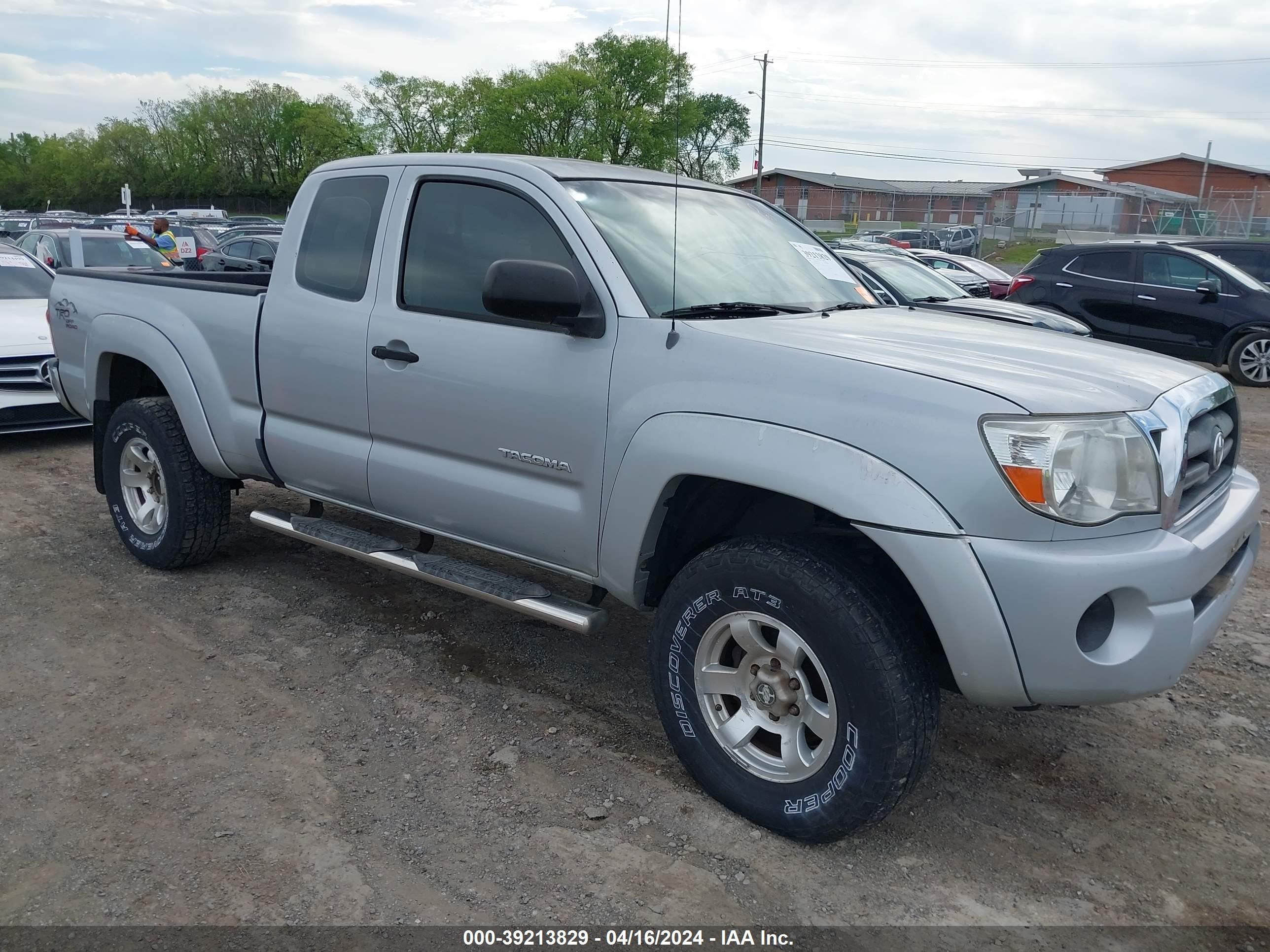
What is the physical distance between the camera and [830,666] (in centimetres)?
278

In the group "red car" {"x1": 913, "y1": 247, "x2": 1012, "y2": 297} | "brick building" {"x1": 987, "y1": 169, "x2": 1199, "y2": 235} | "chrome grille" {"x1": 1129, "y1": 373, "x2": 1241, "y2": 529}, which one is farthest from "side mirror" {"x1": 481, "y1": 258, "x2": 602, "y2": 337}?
"brick building" {"x1": 987, "y1": 169, "x2": 1199, "y2": 235}

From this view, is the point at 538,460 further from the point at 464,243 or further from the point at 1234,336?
the point at 1234,336

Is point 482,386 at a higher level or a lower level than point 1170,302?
lower

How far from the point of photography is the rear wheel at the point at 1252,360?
1204 cm

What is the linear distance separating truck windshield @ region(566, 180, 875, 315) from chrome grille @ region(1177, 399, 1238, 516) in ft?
4.34

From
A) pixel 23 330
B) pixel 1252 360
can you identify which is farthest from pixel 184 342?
pixel 1252 360

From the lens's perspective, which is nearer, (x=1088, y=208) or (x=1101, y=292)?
(x=1101, y=292)

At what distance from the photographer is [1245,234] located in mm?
31375

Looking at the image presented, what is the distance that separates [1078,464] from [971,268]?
63.1ft

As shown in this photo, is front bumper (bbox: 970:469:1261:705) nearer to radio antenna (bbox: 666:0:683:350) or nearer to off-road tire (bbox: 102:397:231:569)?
radio antenna (bbox: 666:0:683:350)

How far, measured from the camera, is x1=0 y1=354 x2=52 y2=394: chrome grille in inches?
312

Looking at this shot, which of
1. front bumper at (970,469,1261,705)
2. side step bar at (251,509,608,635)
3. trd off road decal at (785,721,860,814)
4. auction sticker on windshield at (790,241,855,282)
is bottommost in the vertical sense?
trd off road decal at (785,721,860,814)

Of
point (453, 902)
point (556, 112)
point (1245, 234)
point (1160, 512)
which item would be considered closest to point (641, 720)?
point (453, 902)

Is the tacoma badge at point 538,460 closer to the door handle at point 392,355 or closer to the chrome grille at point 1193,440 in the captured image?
the door handle at point 392,355
